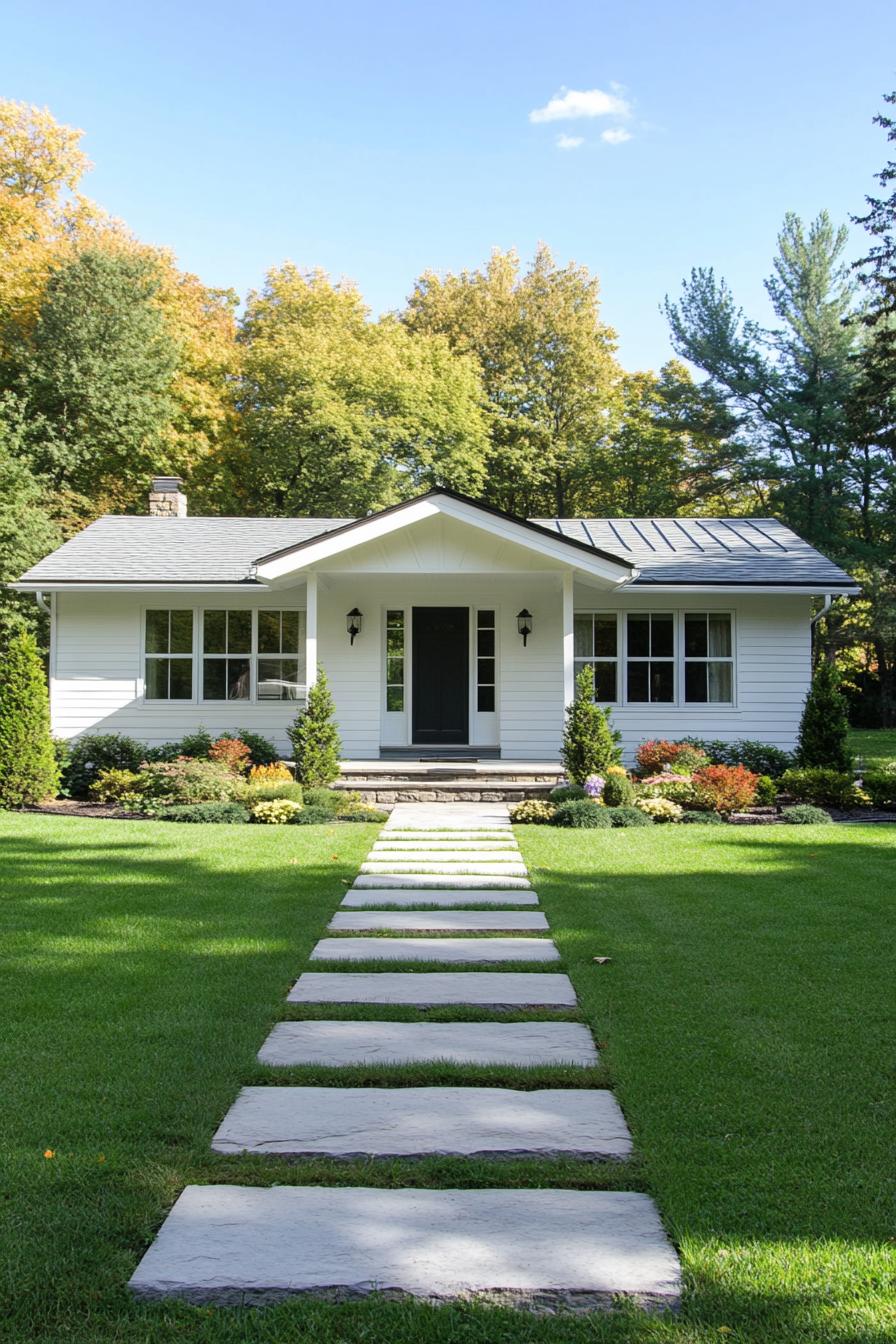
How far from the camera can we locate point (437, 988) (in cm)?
487

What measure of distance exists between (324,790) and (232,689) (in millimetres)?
4058

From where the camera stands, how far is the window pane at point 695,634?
15.4m

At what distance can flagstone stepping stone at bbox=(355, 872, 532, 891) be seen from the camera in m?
7.47

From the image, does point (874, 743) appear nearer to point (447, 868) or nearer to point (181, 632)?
point (181, 632)

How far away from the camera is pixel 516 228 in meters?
32.1

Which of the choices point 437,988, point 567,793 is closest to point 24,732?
point 567,793

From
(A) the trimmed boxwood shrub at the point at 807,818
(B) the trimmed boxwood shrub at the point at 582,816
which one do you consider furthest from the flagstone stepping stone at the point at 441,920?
(A) the trimmed boxwood shrub at the point at 807,818

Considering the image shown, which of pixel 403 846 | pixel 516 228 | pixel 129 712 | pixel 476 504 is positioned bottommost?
pixel 403 846

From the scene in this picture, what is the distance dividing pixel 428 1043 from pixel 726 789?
854 centimetres

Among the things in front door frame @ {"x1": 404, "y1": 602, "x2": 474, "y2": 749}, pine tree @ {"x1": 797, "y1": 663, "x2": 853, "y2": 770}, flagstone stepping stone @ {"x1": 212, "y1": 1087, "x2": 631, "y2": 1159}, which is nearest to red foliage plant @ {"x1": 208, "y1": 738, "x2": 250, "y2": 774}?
front door frame @ {"x1": 404, "y1": 602, "x2": 474, "y2": 749}

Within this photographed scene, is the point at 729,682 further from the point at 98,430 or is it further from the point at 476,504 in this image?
the point at 98,430

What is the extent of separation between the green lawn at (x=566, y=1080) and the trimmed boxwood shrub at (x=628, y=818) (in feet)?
10.4

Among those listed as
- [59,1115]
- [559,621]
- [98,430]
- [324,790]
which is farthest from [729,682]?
[98,430]

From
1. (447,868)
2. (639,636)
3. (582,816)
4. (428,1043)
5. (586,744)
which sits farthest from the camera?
(639,636)
